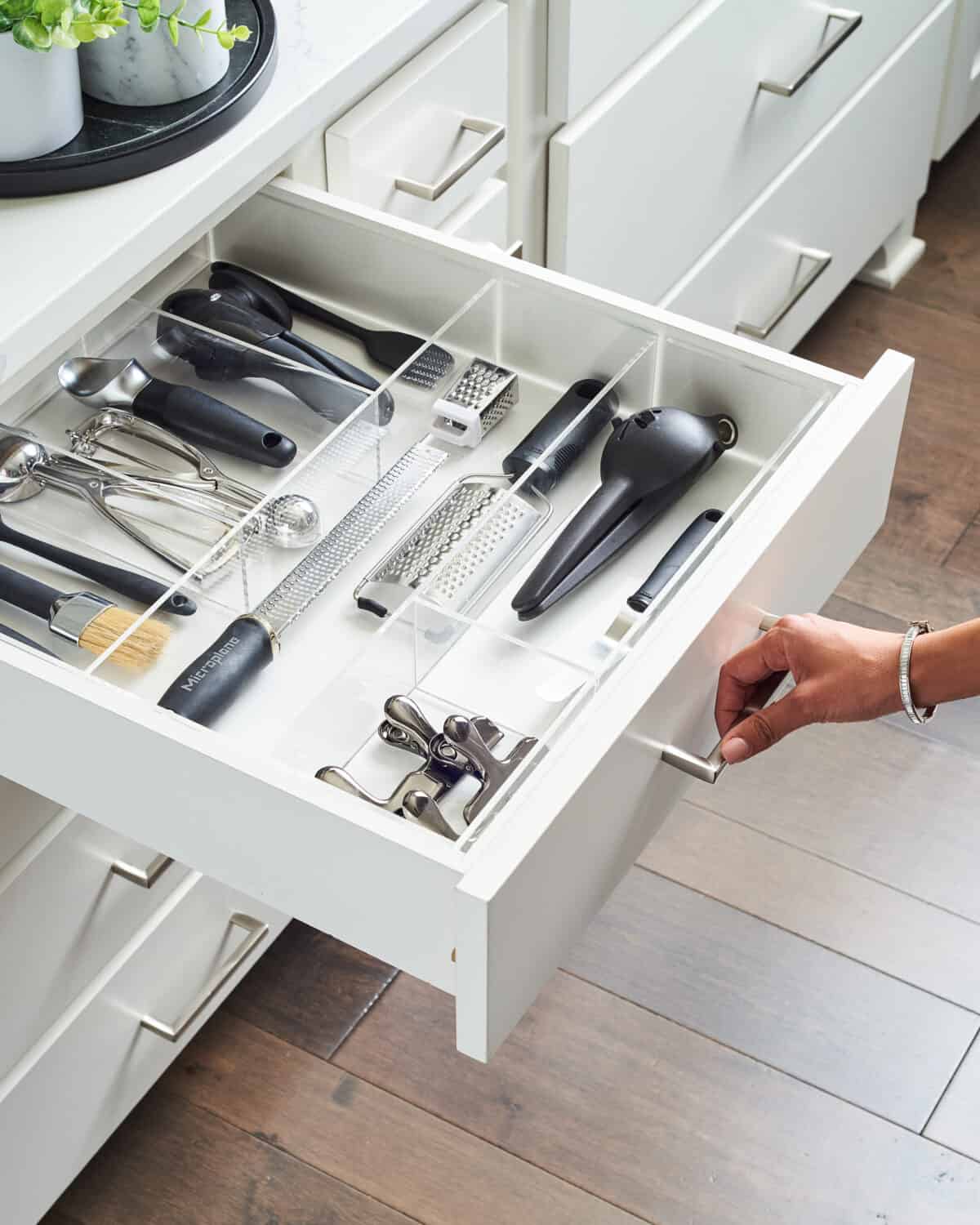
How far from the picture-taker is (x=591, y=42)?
1.25 meters

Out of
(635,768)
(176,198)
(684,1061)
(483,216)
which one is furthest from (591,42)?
(684,1061)

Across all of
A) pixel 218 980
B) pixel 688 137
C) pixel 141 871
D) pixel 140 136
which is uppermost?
pixel 140 136

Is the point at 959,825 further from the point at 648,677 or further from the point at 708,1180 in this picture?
the point at 648,677

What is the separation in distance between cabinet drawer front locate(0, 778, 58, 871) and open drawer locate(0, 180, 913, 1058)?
0.53 ft

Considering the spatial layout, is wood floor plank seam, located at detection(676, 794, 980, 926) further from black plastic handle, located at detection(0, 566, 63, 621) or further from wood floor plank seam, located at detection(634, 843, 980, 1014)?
black plastic handle, located at detection(0, 566, 63, 621)

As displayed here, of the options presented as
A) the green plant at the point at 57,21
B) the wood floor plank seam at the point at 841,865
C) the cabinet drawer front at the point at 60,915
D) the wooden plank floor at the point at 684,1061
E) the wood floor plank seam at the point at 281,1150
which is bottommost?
the wood floor plank seam at the point at 281,1150

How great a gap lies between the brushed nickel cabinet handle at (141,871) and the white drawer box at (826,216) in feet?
2.48

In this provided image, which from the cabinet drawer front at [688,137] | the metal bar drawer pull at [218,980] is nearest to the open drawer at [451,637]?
the cabinet drawer front at [688,137]

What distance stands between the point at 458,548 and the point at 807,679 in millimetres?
202

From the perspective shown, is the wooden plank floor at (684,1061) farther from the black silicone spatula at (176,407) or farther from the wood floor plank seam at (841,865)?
the black silicone spatula at (176,407)

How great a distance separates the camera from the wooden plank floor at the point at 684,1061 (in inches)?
50.9

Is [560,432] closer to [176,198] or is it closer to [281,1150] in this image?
[176,198]

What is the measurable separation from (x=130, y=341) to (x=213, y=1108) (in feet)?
2.25

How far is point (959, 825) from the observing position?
59.9 inches
